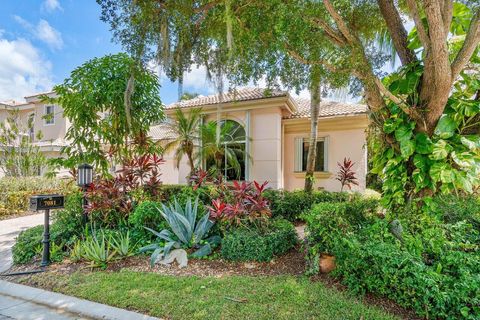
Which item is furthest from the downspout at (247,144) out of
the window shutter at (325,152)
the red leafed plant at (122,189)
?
the red leafed plant at (122,189)

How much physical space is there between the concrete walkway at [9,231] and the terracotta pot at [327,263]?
603 cm

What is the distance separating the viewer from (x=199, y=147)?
33.8 feet

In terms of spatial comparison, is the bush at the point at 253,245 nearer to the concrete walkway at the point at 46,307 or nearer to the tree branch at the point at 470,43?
the concrete walkway at the point at 46,307

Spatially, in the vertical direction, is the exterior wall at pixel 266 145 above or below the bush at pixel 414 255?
above

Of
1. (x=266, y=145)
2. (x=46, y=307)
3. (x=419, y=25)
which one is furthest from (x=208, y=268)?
(x=266, y=145)

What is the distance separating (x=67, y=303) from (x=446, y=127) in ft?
22.2

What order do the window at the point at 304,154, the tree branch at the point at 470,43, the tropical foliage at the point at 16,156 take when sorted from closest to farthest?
the tree branch at the point at 470,43 < the window at the point at 304,154 < the tropical foliage at the point at 16,156

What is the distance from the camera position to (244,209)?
527 centimetres

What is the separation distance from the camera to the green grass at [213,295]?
321cm

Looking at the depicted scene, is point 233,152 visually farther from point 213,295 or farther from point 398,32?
point 213,295

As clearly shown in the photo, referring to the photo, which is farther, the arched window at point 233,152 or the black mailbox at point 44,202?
the arched window at point 233,152

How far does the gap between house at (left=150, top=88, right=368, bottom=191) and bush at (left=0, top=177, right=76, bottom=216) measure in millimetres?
6081

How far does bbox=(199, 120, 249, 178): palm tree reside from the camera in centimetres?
1013

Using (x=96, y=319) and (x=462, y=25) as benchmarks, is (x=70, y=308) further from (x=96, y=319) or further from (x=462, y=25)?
(x=462, y=25)
